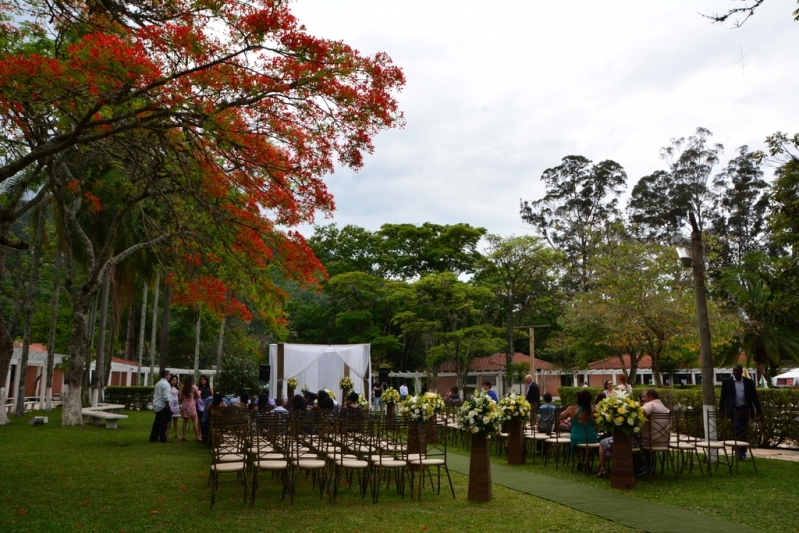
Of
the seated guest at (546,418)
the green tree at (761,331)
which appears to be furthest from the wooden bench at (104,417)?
the green tree at (761,331)

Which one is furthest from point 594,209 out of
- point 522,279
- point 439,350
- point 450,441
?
point 450,441

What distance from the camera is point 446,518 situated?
21.1ft

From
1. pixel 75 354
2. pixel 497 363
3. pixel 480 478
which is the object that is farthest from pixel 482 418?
pixel 497 363

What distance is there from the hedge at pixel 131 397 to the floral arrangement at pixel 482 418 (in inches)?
934

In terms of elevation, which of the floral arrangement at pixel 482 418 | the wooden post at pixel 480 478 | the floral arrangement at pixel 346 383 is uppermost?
the floral arrangement at pixel 346 383

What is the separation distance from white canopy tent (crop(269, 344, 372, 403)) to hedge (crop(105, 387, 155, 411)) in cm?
890

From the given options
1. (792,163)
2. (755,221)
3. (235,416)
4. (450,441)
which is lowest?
(450,441)

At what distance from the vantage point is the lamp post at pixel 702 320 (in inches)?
409

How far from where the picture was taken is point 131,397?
1097 inches

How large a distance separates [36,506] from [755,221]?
4218 centimetres

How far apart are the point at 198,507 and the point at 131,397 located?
2341cm

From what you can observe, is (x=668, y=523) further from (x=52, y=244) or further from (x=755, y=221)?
(x=755, y=221)

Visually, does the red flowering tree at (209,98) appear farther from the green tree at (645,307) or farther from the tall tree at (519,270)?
the tall tree at (519,270)

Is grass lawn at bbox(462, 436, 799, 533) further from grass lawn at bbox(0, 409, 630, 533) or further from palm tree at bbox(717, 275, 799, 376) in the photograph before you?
palm tree at bbox(717, 275, 799, 376)
